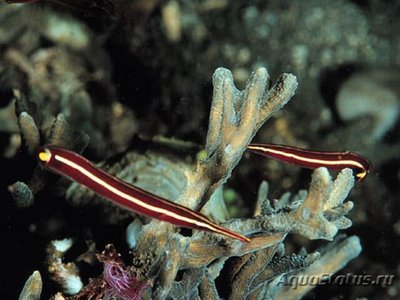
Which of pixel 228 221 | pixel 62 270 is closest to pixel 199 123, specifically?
pixel 62 270

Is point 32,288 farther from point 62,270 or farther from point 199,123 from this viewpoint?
point 199,123

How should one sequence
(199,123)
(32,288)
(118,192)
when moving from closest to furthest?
(118,192)
(32,288)
(199,123)

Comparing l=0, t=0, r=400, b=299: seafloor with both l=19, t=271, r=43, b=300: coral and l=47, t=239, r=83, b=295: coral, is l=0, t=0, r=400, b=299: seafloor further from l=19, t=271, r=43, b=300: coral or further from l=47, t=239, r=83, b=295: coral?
l=19, t=271, r=43, b=300: coral

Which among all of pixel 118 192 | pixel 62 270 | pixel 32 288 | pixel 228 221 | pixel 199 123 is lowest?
pixel 32 288

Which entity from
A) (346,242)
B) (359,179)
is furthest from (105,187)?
(346,242)

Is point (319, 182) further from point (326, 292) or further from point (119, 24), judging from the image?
point (119, 24)

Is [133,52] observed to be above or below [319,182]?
above
